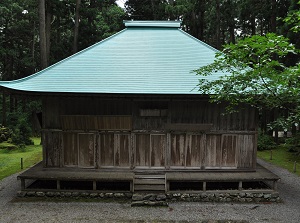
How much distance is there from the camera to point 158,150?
914 cm

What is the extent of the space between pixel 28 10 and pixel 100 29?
8.63 metres

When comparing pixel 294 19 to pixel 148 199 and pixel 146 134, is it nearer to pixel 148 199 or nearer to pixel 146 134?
pixel 146 134

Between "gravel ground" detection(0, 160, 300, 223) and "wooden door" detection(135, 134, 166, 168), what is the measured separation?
70.7 inches

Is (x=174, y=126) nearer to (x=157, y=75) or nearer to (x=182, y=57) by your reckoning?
(x=157, y=75)

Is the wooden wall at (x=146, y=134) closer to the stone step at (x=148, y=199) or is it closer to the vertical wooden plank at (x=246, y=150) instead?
the vertical wooden plank at (x=246, y=150)

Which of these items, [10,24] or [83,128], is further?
[10,24]

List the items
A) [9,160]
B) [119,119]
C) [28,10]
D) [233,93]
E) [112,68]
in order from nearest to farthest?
[233,93]
[119,119]
[112,68]
[9,160]
[28,10]

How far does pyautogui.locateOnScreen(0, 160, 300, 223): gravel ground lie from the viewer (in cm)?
689

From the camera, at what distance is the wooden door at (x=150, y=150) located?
9102mm

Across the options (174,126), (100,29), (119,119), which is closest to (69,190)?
(119,119)

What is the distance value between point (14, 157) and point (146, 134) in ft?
33.4

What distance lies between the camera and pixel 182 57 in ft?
33.9

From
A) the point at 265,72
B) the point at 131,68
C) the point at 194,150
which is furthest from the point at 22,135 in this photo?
the point at 265,72

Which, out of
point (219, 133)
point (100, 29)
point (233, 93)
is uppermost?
point (100, 29)
